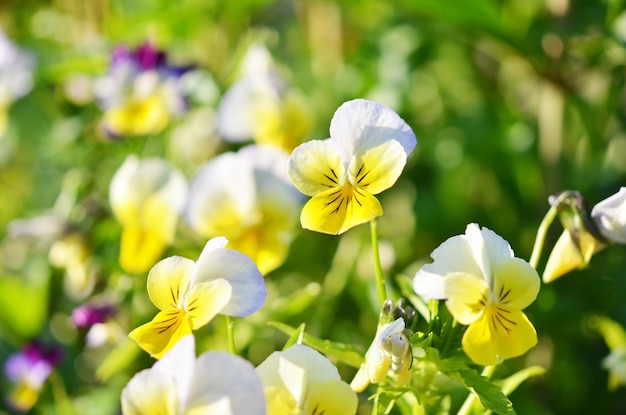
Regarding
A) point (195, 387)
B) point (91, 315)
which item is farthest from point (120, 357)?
point (195, 387)

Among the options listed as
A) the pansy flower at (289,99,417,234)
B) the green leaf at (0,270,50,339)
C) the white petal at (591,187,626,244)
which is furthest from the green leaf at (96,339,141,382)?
the white petal at (591,187,626,244)

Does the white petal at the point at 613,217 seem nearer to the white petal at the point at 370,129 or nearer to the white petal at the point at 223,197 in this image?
the white petal at the point at 370,129

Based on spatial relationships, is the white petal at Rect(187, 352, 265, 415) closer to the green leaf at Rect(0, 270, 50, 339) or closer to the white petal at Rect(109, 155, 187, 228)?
the white petal at Rect(109, 155, 187, 228)

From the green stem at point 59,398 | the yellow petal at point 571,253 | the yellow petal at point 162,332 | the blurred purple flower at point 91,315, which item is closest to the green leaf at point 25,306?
the green stem at point 59,398

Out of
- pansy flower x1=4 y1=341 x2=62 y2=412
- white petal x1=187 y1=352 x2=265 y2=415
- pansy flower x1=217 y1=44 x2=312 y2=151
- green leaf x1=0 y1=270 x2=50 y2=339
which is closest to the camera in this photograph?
white petal x1=187 y1=352 x2=265 y2=415

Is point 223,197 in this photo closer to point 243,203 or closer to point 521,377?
point 243,203

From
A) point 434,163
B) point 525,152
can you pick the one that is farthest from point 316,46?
point 525,152
